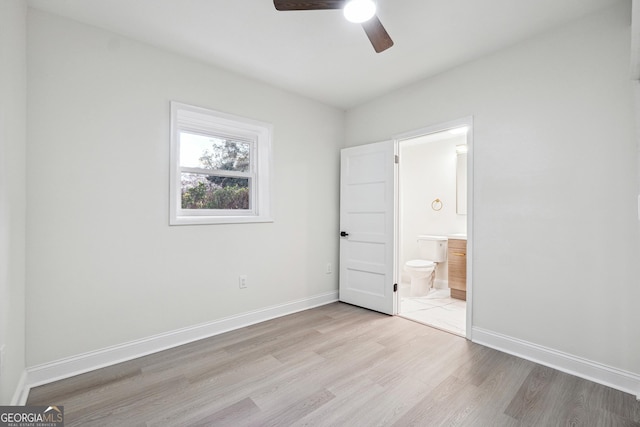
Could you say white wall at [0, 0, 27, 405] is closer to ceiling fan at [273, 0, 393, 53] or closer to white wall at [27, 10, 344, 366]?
white wall at [27, 10, 344, 366]

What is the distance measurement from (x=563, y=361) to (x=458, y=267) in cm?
184

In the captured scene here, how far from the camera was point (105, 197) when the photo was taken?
224 cm

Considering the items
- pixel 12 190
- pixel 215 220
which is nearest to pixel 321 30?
pixel 215 220

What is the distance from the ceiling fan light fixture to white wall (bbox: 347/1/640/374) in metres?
1.52

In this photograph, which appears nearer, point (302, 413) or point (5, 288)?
point (5, 288)

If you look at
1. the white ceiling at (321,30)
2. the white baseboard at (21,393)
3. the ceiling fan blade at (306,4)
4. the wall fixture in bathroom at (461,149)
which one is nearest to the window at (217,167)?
the white ceiling at (321,30)

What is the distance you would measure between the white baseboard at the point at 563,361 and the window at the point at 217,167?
241 centimetres

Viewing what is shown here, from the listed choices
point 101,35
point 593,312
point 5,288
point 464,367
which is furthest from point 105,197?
point 593,312

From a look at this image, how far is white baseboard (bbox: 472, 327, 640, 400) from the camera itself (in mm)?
1921

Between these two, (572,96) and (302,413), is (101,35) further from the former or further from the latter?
(572,96)

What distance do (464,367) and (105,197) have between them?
299 centimetres

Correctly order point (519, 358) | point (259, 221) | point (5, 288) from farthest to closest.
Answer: point (259, 221) → point (519, 358) → point (5, 288)

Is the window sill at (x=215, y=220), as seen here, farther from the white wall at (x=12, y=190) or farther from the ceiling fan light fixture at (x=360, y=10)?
the ceiling fan light fixture at (x=360, y=10)

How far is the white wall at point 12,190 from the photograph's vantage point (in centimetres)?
145
